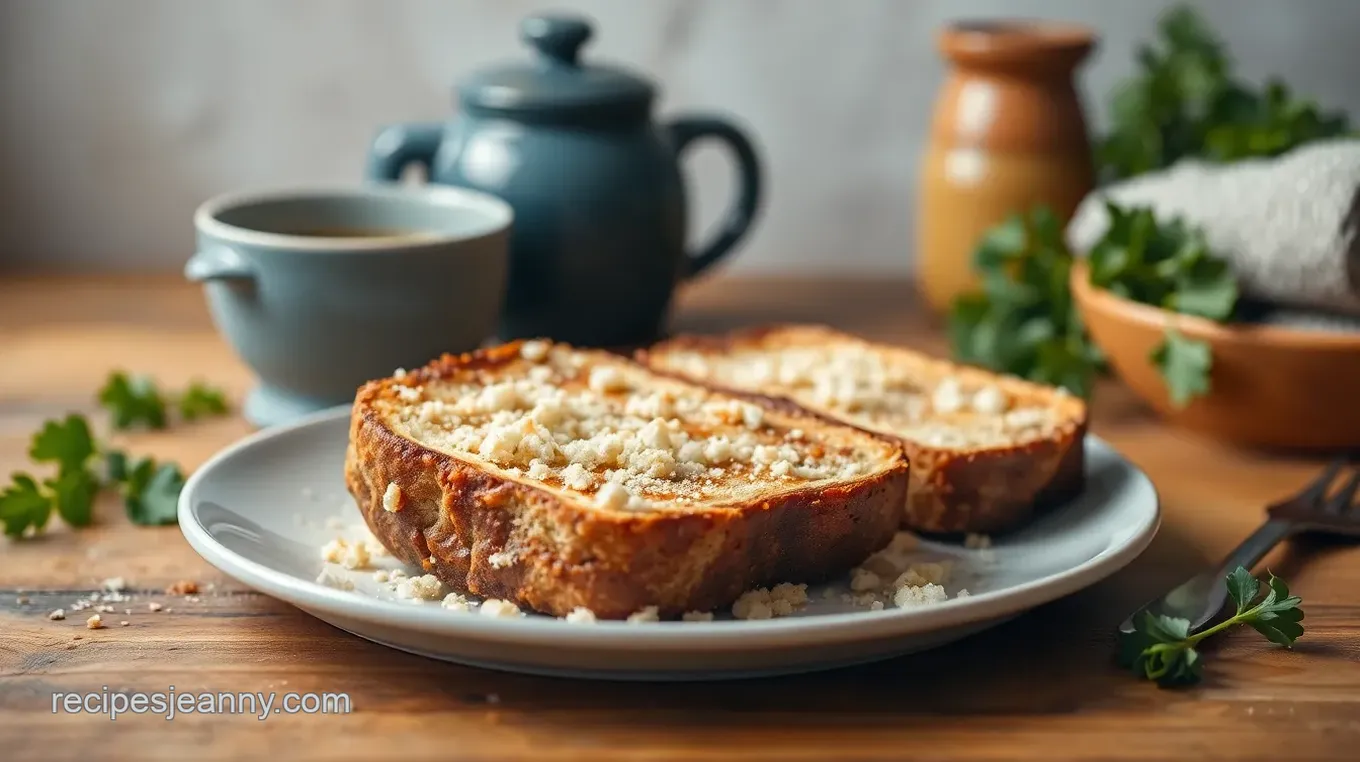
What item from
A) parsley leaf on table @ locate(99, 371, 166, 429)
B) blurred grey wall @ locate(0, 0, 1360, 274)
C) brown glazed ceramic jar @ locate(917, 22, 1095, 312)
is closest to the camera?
parsley leaf on table @ locate(99, 371, 166, 429)

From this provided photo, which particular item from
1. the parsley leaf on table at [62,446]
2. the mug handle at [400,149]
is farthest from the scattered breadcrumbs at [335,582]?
the mug handle at [400,149]

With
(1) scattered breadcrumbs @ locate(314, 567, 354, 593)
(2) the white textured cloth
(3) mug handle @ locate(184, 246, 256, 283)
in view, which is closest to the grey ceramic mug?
(3) mug handle @ locate(184, 246, 256, 283)

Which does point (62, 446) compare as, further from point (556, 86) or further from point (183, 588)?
point (556, 86)

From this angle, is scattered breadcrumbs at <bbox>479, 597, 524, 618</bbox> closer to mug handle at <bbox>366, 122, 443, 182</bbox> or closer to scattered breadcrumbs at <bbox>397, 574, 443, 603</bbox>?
scattered breadcrumbs at <bbox>397, 574, 443, 603</bbox>

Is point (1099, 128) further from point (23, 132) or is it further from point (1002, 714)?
point (23, 132)

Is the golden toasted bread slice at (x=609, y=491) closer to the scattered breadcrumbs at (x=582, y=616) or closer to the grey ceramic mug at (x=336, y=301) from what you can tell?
the scattered breadcrumbs at (x=582, y=616)
